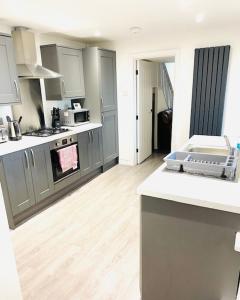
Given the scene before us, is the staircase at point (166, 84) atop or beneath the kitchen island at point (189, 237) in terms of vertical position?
atop

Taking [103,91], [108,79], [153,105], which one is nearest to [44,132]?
[103,91]

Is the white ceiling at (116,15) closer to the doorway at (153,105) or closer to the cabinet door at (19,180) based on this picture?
A: the doorway at (153,105)

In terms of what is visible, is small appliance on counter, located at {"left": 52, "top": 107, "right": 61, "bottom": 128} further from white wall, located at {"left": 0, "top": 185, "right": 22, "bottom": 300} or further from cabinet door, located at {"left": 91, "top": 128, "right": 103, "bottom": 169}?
white wall, located at {"left": 0, "top": 185, "right": 22, "bottom": 300}

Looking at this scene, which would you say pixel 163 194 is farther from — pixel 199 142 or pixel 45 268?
pixel 45 268

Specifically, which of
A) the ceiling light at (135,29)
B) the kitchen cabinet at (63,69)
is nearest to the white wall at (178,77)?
the ceiling light at (135,29)

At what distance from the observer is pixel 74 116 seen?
355 cm

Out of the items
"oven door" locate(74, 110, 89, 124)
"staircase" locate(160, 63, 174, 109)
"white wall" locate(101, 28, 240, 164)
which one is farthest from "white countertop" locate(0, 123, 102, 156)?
"staircase" locate(160, 63, 174, 109)

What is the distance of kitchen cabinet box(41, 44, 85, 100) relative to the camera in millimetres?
3229

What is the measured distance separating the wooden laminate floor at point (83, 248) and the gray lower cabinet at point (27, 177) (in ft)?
0.89

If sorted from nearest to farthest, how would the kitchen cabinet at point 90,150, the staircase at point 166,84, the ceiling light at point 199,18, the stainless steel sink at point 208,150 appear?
the stainless steel sink at point 208,150 → the ceiling light at point 199,18 → the kitchen cabinet at point 90,150 → the staircase at point 166,84

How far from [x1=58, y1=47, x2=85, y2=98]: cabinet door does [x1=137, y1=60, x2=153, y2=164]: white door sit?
109cm

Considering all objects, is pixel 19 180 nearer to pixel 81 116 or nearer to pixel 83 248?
pixel 83 248

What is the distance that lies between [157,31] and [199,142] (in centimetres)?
210

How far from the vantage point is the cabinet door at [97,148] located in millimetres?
3679
